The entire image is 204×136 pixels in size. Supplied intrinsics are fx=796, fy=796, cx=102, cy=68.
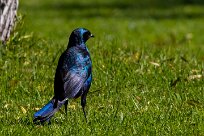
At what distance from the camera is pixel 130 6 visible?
2753cm

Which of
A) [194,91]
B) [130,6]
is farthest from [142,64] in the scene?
[130,6]

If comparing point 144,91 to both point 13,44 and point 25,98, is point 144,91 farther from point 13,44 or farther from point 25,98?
point 13,44

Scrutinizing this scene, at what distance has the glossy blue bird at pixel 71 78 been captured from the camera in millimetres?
7605

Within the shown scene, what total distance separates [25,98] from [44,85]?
2.06 ft

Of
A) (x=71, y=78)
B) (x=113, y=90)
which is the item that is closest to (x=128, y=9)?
(x=113, y=90)

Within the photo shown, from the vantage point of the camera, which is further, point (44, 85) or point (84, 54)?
point (44, 85)

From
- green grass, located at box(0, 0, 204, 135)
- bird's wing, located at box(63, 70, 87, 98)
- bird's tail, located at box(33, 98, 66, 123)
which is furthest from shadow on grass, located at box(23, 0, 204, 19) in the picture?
bird's tail, located at box(33, 98, 66, 123)

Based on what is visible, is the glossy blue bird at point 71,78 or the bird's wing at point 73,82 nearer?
the glossy blue bird at point 71,78

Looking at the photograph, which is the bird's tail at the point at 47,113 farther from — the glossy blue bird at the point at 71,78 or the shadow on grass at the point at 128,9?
the shadow on grass at the point at 128,9

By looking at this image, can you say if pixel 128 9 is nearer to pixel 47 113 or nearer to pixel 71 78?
pixel 71 78

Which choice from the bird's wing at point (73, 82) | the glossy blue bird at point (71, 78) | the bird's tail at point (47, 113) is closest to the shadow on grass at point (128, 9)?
the glossy blue bird at point (71, 78)

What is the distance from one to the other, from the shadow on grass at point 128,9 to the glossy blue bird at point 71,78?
1569cm

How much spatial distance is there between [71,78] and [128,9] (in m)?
18.9

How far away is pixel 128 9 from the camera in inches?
1045
